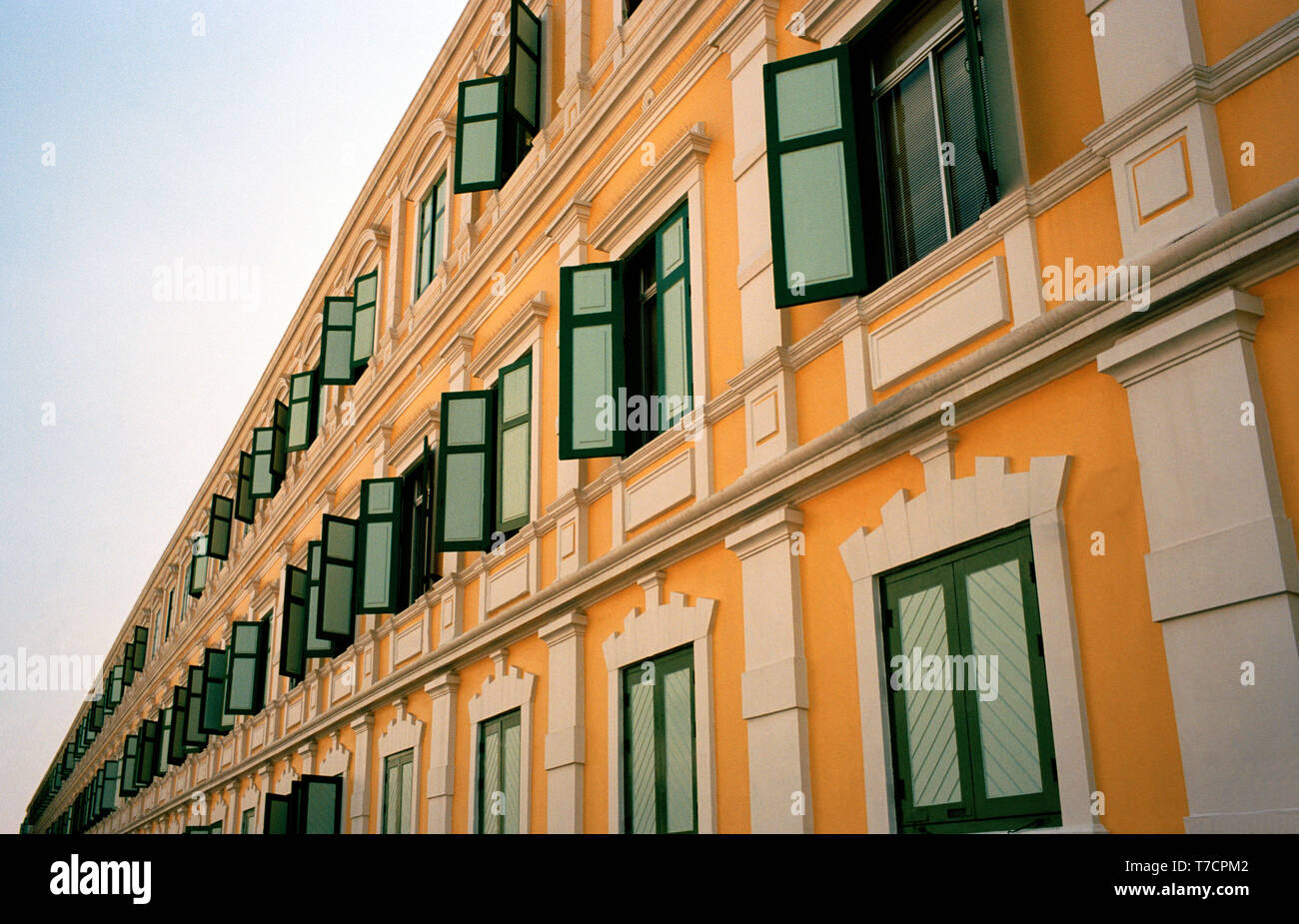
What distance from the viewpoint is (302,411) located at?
1958 centimetres

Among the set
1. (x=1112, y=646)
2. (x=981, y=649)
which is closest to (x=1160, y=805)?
(x=1112, y=646)

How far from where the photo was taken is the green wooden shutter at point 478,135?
1290 centimetres

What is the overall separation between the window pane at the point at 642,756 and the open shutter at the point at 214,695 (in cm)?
1441

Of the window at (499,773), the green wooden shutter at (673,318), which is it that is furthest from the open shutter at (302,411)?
the green wooden shutter at (673,318)

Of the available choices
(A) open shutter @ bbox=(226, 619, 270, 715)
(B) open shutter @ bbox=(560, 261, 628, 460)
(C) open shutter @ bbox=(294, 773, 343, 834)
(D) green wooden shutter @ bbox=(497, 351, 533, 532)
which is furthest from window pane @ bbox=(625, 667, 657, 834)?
(A) open shutter @ bbox=(226, 619, 270, 715)

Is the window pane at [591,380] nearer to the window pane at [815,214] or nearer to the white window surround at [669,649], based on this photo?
the white window surround at [669,649]

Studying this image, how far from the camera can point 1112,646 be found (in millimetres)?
5312

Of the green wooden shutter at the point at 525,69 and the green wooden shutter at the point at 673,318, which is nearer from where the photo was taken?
the green wooden shutter at the point at 673,318

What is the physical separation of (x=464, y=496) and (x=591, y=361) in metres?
2.57

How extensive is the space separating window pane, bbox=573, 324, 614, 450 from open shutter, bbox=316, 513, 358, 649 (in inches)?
233

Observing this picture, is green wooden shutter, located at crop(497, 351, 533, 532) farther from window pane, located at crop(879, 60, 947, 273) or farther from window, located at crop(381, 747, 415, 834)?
window pane, located at crop(879, 60, 947, 273)

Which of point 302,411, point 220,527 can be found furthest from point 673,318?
point 220,527
